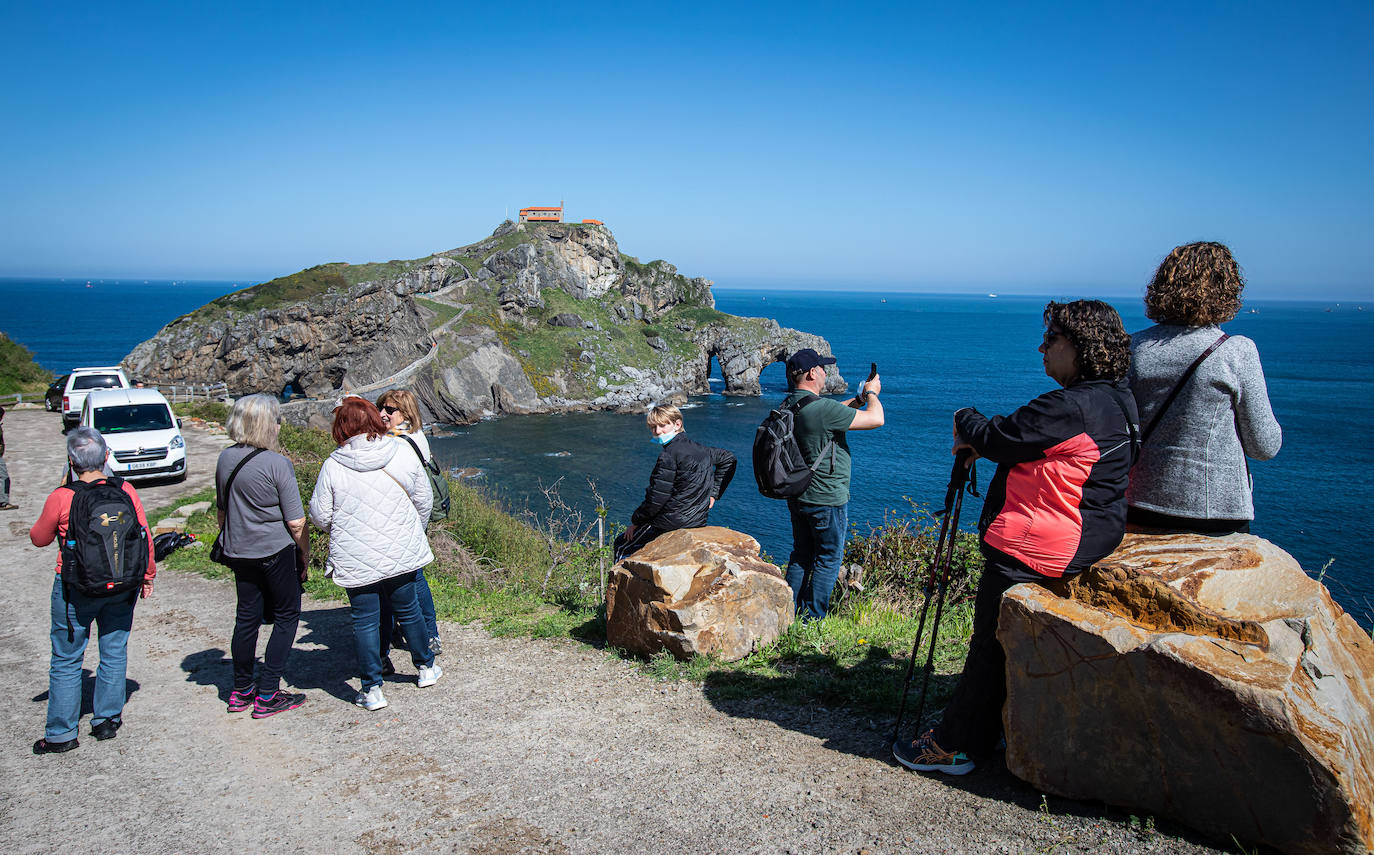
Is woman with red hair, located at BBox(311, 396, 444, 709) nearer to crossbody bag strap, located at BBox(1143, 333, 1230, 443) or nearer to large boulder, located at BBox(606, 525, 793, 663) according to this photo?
large boulder, located at BBox(606, 525, 793, 663)

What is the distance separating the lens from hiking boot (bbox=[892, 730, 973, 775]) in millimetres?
3902

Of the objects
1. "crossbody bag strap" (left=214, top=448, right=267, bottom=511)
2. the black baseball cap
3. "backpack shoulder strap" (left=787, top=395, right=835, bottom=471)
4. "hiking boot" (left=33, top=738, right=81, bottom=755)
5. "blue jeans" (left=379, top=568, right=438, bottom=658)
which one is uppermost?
the black baseball cap

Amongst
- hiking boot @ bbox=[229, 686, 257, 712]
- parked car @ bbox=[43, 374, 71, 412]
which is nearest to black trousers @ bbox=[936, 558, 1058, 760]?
hiking boot @ bbox=[229, 686, 257, 712]

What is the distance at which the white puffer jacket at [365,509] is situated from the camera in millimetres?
5023

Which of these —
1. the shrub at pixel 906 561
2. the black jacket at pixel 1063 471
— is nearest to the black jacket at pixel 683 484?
the shrub at pixel 906 561

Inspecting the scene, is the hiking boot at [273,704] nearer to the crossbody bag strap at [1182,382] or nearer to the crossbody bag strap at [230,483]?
the crossbody bag strap at [230,483]

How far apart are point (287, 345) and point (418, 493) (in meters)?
69.6

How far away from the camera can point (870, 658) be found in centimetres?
565

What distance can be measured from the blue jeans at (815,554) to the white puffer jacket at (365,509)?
294 centimetres

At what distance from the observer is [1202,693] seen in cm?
307

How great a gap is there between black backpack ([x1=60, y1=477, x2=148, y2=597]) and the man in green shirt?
4.56 m

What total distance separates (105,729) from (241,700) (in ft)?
2.62

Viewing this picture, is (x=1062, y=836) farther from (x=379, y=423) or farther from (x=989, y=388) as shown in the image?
(x=989, y=388)

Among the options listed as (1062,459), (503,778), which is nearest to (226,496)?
(503,778)
